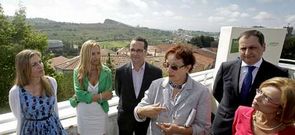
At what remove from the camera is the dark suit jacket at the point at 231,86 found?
2.27 m

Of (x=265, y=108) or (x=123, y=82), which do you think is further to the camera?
(x=123, y=82)

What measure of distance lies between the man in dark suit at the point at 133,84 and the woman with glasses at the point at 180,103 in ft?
2.50

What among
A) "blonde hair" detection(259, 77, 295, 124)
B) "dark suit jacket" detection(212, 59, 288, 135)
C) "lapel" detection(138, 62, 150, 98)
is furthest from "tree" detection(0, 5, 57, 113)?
"blonde hair" detection(259, 77, 295, 124)

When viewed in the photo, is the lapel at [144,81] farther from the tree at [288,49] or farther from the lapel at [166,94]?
the tree at [288,49]

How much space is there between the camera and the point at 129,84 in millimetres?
2771

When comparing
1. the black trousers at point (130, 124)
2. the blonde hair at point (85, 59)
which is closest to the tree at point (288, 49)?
the black trousers at point (130, 124)

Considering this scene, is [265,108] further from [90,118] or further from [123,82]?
[90,118]

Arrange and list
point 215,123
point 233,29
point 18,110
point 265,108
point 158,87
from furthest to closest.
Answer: point 233,29, point 215,123, point 18,110, point 158,87, point 265,108

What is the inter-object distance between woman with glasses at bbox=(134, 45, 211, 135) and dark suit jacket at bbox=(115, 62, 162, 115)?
2.47 ft

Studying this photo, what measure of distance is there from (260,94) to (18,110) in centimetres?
189

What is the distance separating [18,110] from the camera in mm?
2258

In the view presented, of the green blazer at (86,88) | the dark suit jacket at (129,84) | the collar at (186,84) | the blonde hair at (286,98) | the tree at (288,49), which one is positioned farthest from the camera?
the tree at (288,49)

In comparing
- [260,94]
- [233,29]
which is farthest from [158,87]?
[233,29]

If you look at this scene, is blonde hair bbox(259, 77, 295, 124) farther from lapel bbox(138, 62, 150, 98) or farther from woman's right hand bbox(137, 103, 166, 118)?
lapel bbox(138, 62, 150, 98)
